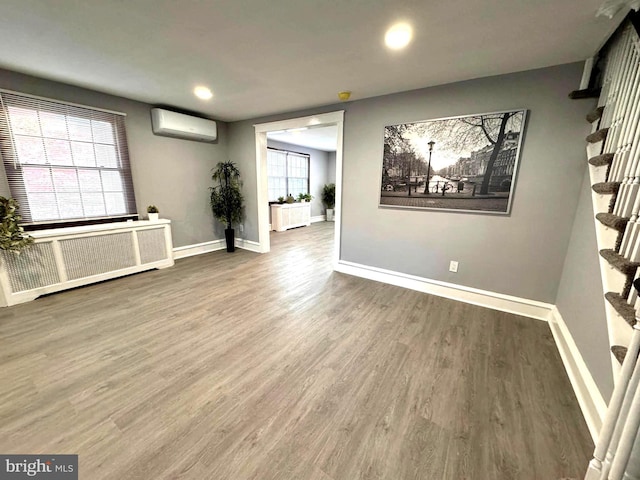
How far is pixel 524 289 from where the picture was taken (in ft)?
8.53

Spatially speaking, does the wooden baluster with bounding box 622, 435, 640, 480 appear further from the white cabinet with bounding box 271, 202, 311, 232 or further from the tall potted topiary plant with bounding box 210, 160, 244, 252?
the white cabinet with bounding box 271, 202, 311, 232

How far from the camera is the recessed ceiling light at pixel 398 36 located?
5.78 feet

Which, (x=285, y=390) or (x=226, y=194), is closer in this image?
(x=285, y=390)

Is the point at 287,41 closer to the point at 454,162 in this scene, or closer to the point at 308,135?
the point at 454,162

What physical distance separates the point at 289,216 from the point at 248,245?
2.46 metres

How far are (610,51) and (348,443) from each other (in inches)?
133

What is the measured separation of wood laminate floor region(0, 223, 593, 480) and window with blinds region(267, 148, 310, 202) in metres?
4.84

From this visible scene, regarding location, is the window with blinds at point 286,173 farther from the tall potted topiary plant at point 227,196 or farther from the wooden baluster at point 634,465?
the wooden baluster at point 634,465

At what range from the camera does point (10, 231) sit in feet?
8.31

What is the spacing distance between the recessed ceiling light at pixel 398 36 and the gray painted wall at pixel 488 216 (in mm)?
1051

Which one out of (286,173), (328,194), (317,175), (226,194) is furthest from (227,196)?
(328,194)

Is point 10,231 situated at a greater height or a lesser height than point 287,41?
lesser

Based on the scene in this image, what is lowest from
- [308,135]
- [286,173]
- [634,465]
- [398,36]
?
[634,465]

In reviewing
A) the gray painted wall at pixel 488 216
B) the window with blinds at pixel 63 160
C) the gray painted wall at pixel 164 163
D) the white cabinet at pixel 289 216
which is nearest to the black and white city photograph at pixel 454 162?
the gray painted wall at pixel 488 216
